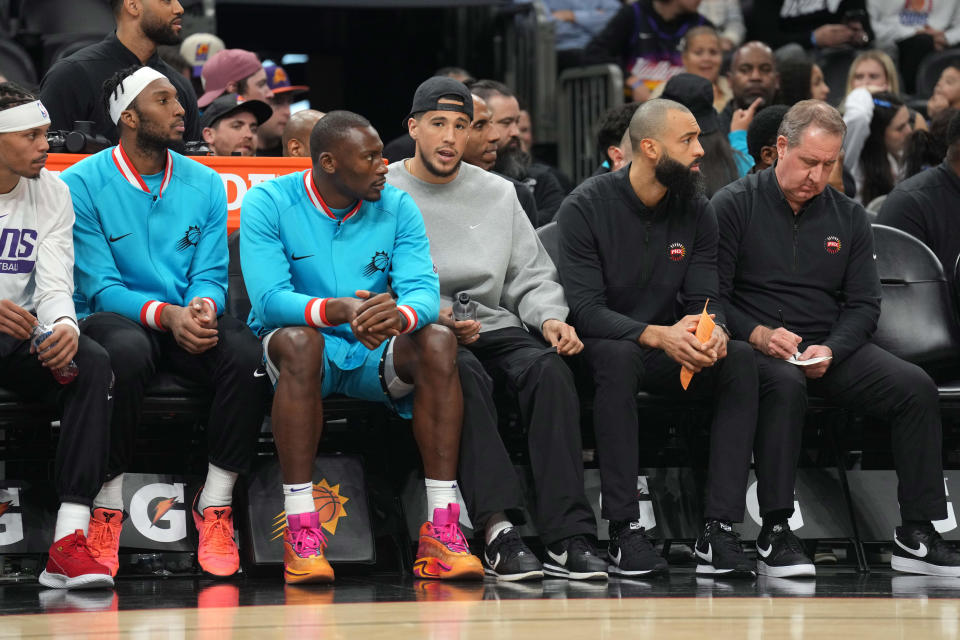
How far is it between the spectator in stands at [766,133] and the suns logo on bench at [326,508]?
2.68 meters

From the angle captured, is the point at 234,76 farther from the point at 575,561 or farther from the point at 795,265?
the point at 575,561

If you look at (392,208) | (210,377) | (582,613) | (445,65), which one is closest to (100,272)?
(210,377)

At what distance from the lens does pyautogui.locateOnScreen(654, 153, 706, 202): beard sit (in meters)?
5.38

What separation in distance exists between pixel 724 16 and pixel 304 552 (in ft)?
23.8

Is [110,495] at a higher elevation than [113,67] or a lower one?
lower

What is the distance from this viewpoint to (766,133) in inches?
251

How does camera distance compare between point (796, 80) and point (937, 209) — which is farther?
point (796, 80)

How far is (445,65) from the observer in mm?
11094

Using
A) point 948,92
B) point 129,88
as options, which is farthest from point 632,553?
point 948,92

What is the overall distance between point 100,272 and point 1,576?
1.12m

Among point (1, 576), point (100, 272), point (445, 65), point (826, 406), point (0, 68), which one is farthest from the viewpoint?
point (445, 65)

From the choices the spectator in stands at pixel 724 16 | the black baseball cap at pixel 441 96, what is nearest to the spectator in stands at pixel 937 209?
the black baseball cap at pixel 441 96

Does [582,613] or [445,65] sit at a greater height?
[445,65]

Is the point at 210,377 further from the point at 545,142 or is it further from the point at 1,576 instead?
the point at 545,142
